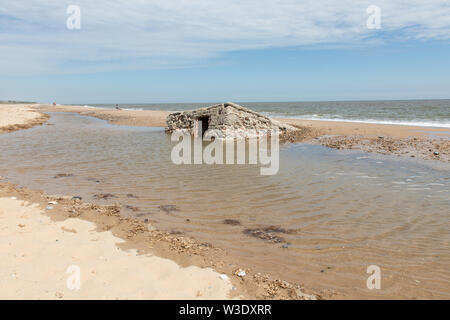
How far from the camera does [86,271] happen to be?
13.6 feet

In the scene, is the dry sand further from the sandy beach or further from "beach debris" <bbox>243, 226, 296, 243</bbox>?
"beach debris" <bbox>243, 226, 296, 243</bbox>

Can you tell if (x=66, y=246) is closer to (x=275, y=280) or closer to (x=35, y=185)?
(x=275, y=280)

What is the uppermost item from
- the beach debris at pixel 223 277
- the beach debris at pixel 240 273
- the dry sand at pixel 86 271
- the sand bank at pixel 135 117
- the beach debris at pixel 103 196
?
the sand bank at pixel 135 117

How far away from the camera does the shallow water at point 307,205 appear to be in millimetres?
4508

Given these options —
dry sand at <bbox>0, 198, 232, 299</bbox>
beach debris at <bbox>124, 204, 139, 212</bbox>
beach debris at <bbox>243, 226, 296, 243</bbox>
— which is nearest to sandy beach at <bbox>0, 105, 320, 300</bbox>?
dry sand at <bbox>0, 198, 232, 299</bbox>

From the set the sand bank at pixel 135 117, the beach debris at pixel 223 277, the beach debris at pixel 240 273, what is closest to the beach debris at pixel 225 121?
the sand bank at pixel 135 117

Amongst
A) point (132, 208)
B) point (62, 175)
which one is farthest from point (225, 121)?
point (132, 208)

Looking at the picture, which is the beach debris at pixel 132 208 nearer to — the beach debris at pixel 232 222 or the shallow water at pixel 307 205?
the shallow water at pixel 307 205

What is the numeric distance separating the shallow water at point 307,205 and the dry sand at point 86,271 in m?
1.07

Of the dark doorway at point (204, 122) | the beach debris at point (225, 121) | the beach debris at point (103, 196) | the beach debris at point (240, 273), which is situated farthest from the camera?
the dark doorway at point (204, 122)

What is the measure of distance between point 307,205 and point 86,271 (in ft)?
16.1

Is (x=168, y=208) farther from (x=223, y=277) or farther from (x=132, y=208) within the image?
(x=223, y=277)

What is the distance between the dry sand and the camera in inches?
146

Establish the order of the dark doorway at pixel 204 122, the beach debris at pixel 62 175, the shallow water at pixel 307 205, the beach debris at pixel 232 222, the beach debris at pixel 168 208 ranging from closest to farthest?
the shallow water at pixel 307 205 → the beach debris at pixel 232 222 → the beach debris at pixel 168 208 → the beach debris at pixel 62 175 → the dark doorway at pixel 204 122
